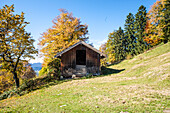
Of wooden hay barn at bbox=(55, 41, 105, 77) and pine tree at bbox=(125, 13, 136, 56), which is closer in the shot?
wooden hay barn at bbox=(55, 41, 105, 77)

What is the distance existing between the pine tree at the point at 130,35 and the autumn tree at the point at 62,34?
21587 millimetres

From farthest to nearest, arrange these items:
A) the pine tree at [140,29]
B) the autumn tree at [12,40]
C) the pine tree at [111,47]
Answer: the pine tree at [111,47]
the pine tree at [140,29]
the autumn tree at [12,40]

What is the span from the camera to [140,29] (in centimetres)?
3666

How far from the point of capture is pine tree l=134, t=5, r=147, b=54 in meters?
36.2

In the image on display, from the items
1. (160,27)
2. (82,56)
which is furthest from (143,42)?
(82,56)

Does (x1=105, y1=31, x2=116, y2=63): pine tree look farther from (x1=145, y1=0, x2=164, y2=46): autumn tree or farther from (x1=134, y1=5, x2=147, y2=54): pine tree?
(x1=145, y1=0, x2=164, y2=46): autumn tree

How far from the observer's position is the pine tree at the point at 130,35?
1575 inches

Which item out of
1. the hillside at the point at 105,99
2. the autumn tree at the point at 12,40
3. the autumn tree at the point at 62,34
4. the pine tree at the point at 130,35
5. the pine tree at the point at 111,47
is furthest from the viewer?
the pine tree at the point at 111,47

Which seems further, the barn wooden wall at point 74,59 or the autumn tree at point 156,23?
the autumn tree at point 156,23

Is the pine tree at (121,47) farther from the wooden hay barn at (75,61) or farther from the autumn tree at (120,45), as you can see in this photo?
the wooden hay barn at (75,61)

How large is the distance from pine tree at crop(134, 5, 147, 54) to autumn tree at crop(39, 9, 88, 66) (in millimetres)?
20523

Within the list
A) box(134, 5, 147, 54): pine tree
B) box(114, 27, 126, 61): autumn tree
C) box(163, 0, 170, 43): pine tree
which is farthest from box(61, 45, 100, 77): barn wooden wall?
box(114, 27, 126, 61): autumn tree

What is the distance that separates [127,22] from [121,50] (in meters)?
10.8

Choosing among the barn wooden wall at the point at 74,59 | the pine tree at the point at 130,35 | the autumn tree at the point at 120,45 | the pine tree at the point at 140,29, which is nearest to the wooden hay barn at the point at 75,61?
the barn wooden wall at the point at 74,59
